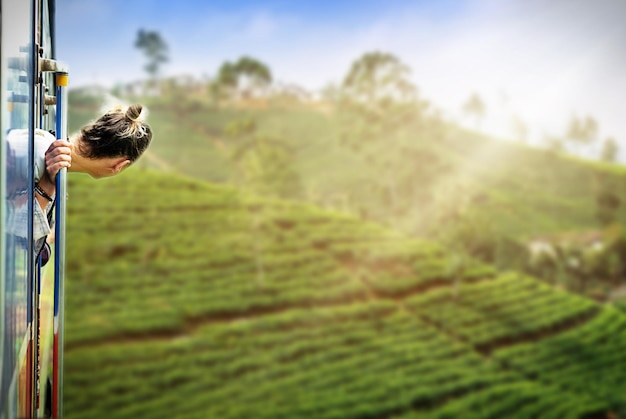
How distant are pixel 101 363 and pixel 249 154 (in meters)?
6.05

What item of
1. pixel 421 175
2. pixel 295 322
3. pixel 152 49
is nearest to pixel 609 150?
pixel 421 175

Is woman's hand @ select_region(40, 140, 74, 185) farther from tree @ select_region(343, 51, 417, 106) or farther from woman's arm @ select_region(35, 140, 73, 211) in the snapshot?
tree @ select_region(343, 51, 417, 106)

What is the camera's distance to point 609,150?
1480 centimetres

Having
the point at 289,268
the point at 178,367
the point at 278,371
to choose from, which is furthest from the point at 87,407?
the point at 289,268

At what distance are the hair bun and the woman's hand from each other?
0.23m

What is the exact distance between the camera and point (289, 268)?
44.1ft

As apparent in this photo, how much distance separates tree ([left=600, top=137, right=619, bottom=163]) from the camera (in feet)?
48.4

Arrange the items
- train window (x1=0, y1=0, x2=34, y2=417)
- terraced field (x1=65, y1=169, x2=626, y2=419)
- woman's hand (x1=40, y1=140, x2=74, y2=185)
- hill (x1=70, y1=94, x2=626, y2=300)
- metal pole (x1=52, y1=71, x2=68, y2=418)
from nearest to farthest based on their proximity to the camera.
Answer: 1. train window (x1=0, y1=0, x2=34, y2=417)
2. woman's hand (x1=40, y1=140, x2=74, y2=185)
3. metal pole (x1=52, y1=71, x2=68, y2=418)
4. terraced field (x1=65, y1=169, x2=626, y2=419)
5. hill (x1=70, y1=94, x2=626, y2=300)

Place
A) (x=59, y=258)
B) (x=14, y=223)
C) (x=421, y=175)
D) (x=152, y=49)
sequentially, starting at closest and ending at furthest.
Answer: (x=14, y=223)
(x=59, y=258)
(x=152, y=49)
(x=421, y=175)

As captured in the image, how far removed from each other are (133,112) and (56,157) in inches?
11.2

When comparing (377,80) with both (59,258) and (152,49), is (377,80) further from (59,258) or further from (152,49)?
(59,258)

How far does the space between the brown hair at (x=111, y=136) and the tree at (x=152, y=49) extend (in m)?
13.6

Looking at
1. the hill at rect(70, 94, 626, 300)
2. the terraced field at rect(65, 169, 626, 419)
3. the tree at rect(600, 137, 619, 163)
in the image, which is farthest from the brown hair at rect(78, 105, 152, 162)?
the tree at rect(600, 137, 619, 163)

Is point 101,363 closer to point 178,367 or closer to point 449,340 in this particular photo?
point 178,367
